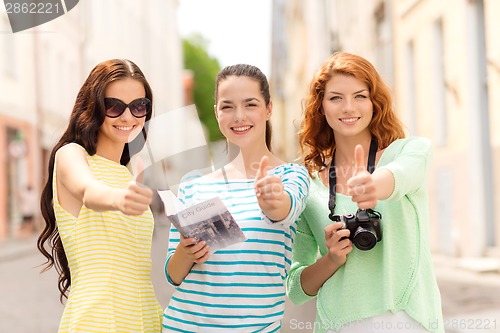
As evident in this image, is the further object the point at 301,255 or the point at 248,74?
the point at 301,255

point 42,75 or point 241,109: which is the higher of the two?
point 42,75

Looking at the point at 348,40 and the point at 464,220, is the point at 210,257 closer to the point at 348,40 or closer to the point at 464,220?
the point at 464,220

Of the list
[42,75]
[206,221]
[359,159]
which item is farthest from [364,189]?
[42,75]

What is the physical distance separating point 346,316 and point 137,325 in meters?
0.71

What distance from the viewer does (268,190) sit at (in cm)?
216

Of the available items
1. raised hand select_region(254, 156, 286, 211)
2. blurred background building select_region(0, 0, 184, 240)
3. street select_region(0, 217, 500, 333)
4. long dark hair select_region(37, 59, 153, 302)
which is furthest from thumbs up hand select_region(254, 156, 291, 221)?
blurred background building select_region(0, 0, 184, 240)

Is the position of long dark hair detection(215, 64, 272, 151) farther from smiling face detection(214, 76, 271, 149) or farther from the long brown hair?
the long brown hair

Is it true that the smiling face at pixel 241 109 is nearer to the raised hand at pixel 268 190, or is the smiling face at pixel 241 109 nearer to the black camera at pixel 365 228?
the raised hand at pixel 268 190

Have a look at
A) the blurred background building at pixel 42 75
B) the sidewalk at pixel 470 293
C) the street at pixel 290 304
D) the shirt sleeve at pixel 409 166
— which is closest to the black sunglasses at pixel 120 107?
the shirt sleeve at pixel 409 166

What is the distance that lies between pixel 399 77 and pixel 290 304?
8356 millimetres

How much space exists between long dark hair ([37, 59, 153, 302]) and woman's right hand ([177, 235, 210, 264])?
1.50 feet

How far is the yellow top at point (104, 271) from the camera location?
2373 mm

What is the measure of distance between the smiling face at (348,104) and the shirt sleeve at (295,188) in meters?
0.22

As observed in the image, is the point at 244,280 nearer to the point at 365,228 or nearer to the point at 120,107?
the point at 365,228
